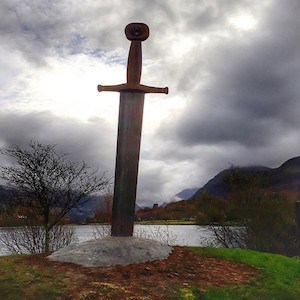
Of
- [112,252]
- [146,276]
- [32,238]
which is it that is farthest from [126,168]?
[32,238]

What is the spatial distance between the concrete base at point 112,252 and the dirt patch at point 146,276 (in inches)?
8.0

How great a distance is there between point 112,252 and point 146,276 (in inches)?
43.5

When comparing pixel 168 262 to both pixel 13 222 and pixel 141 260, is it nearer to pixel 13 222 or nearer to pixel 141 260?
pixel 141 260

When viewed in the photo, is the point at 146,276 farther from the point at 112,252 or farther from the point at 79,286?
the point at 79,286

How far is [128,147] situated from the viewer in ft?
32.3

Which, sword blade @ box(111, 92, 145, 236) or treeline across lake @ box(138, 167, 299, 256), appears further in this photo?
treeline across lake @ box(138, 167, 299, 256)

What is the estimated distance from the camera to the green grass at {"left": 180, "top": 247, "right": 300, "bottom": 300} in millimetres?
7434

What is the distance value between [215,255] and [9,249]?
14.3 meters

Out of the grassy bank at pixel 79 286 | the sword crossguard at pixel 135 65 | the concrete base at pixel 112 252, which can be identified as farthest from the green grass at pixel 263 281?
the sword crossguard at pixel 135 65

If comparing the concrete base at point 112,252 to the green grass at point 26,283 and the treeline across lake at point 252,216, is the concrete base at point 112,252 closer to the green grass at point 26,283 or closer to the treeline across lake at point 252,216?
the green grass at point 26,283

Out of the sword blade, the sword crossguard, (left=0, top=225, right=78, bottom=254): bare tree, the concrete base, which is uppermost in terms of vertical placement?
the sword crossguard

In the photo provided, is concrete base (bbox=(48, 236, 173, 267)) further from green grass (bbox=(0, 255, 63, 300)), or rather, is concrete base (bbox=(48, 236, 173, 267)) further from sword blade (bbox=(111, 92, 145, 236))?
green grass (bbox=(0, 255, 63, 300))

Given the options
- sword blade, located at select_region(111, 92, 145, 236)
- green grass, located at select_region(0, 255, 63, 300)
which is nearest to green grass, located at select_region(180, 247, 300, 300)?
green grass, located at select_region(0, 255, 63, 300)

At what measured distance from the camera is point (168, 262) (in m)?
8.93
